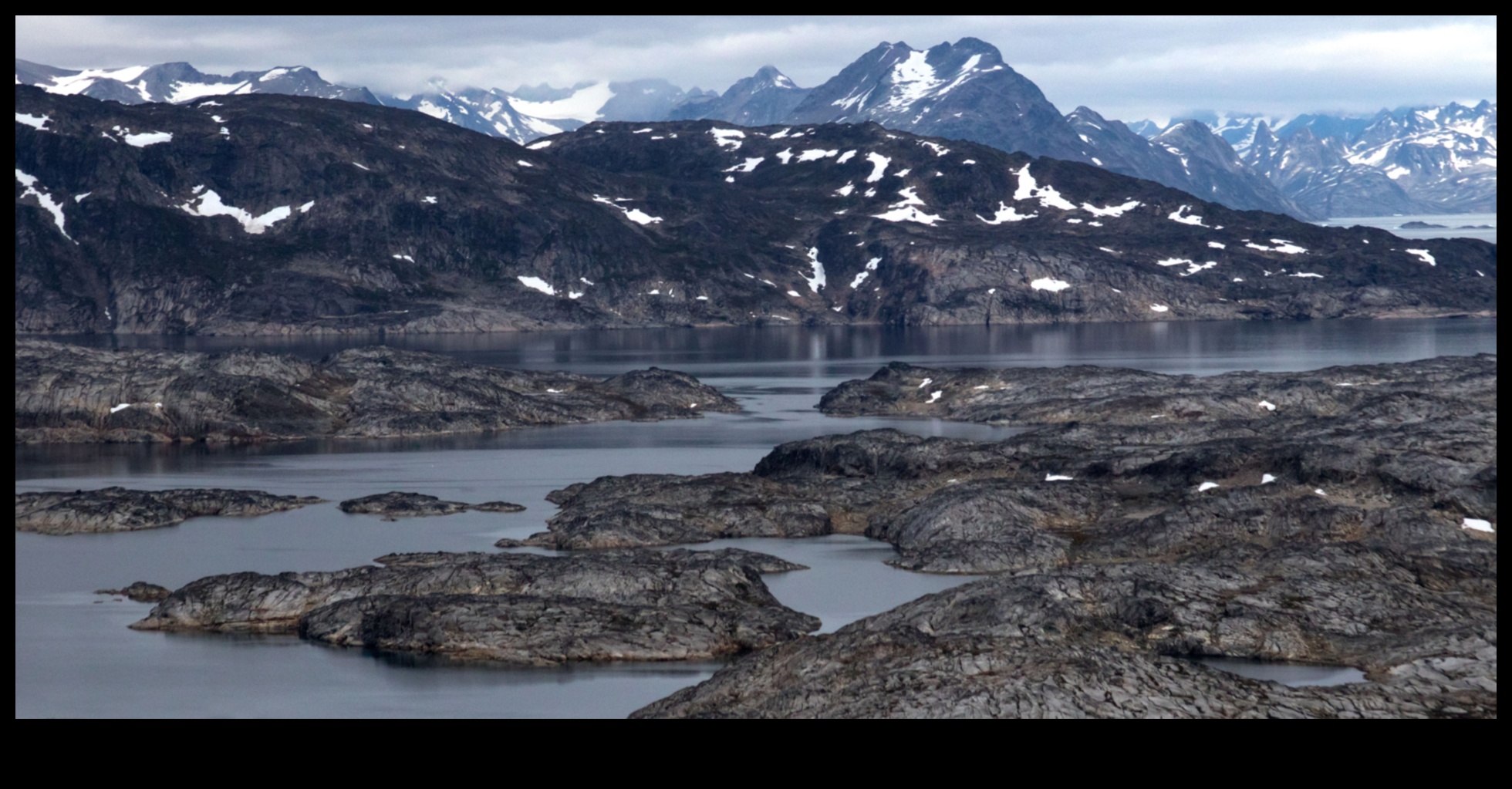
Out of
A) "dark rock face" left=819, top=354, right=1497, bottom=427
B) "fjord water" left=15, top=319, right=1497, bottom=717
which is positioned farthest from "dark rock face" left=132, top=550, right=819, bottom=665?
"dark rock face" left=819, top=354, right=1497, bottom=427

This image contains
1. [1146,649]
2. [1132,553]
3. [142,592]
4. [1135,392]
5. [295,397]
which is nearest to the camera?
[1146,649]

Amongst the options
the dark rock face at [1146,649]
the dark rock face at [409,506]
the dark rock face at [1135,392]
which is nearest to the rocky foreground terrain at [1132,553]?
the dark rock face at [1146,649]

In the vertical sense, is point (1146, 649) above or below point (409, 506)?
below

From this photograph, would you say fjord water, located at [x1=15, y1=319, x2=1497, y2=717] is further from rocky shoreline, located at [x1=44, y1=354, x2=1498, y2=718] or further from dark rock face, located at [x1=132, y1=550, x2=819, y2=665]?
rocky shoreline, located at [x1=44, y1=354, x2=1498, y2=718]

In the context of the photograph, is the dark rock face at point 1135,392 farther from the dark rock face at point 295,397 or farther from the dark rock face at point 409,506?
the dark rock face at point 409,506

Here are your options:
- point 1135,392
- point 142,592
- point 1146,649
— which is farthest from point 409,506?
point 1135,392

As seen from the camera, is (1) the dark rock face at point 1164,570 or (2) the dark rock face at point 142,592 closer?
(1) the dark rock face at point 1164,570

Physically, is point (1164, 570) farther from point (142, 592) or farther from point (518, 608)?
point (142, 592)
